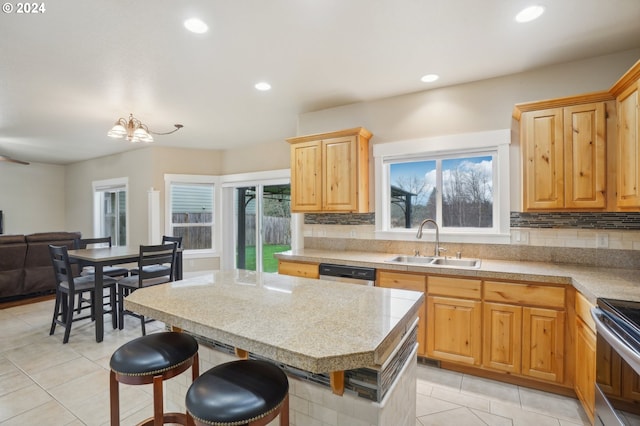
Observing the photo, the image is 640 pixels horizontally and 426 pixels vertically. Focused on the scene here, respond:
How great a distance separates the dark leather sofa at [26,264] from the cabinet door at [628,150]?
20.7 feet

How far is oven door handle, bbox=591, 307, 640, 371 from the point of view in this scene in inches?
48.4

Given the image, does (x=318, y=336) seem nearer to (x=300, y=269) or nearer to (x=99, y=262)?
(x=300, y=269)

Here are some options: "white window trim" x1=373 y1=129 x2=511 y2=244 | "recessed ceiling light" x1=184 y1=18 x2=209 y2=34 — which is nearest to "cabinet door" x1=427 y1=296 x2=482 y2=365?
"white window trim" x1=373 y1=129 x2=511 y2=244

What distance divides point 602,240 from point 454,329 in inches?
55.6

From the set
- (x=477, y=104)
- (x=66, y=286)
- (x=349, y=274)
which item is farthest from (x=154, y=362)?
(x=477, y=104)

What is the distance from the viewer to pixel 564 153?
7.91 ft

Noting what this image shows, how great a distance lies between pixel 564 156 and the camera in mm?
2410

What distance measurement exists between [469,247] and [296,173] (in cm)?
203

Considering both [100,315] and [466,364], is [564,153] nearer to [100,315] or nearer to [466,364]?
[466,364]

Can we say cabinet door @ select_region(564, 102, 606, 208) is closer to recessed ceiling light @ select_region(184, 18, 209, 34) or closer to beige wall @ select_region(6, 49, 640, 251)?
beige wall @ select_region(6, 49, 640, 251)

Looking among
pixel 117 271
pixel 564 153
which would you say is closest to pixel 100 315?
pixel 117 271

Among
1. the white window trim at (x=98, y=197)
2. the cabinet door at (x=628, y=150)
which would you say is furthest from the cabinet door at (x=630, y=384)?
the white window trim at (x=98, y=197)

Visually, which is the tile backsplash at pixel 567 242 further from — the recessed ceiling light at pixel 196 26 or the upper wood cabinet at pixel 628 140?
the recessed ceiling light at pixel 196 26

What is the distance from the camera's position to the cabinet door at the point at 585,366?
1.82 m
